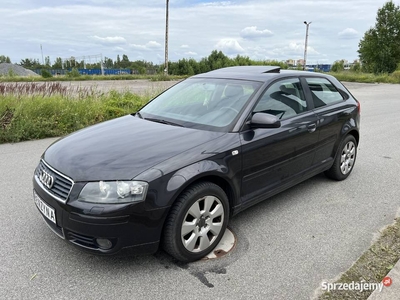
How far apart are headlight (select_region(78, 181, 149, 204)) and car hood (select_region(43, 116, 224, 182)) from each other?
0.17ft

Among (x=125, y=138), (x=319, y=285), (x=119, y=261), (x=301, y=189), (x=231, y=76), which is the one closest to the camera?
(x=319, y=285)

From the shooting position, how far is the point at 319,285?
103 inches

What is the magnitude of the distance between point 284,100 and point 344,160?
167 centimetres

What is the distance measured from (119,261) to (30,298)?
71 centimetres

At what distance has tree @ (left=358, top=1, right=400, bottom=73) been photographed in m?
49.6

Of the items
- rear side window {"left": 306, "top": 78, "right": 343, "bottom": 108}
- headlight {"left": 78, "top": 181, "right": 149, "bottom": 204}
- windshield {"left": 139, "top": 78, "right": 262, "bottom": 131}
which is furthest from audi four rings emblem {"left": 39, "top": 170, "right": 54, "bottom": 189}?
rear side window {"left": 306, "top": 78, "right": 343, "bottom": 108}

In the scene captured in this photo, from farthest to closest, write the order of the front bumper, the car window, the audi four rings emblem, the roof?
1. the roof
2. the car window
3. the audi four rings emblem
4. the front bumper

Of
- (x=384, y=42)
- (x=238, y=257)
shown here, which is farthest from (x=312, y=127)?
(x=384, y=42)

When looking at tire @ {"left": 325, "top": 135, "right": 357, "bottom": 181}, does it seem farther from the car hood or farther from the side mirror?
the car hood

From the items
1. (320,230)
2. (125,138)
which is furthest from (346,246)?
(125,138)

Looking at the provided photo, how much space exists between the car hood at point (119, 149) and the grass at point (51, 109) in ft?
14.7

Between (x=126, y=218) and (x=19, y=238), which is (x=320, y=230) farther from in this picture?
(x=19, y=238)

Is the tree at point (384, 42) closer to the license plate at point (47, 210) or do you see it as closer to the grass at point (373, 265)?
the grass at point (373, 265)

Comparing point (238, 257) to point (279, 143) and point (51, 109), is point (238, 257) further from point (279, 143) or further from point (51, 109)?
point (51, 109)
